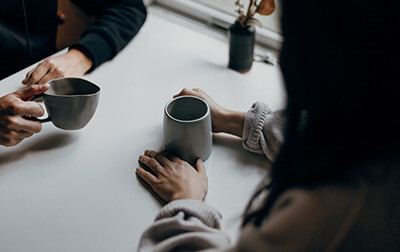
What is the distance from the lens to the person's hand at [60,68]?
796 mm

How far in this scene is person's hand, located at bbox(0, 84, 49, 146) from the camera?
24.6 inches

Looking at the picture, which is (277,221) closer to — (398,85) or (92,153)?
(398,85)

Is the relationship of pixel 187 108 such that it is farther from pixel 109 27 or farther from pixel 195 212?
pixel 109 27

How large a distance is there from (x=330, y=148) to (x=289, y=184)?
0.06 metres

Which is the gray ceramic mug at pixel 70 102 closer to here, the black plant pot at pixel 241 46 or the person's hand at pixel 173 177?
the person's hand at pixel 173 177

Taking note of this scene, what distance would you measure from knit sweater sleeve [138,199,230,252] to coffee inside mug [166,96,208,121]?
18cm

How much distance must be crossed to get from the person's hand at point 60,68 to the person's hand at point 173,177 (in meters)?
0.34

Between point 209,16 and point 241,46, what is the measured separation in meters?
0.40

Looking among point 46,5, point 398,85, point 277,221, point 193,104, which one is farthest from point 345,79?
point 46,5

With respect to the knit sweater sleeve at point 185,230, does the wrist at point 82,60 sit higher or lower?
lower

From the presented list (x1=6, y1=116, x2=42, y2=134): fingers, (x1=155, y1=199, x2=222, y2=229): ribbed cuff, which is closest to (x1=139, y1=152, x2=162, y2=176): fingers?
(x1=155, y1=199, x2=222, y2=229): ribbed cuff

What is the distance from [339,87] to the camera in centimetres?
32

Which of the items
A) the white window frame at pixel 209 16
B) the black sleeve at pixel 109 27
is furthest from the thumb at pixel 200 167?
the white window frame at pixel 209 16

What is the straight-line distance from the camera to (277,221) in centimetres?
33
